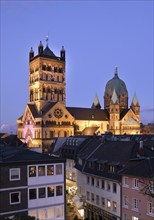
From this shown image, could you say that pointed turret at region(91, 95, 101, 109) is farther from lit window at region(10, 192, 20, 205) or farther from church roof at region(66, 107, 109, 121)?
lit window at region(10, 192, 20, 205)

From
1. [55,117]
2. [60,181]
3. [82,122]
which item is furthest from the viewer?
[82,122]

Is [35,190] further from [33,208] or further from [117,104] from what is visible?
[117,104]

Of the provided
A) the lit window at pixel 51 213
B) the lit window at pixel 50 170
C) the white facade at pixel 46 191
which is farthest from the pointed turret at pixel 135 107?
the lit window at pixel 51 213

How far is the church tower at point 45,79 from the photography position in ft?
438

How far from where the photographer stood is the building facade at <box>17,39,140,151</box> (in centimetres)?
12406

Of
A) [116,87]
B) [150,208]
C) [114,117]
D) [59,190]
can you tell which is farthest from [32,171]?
[116,87]

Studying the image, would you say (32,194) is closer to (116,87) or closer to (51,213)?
(51,213)

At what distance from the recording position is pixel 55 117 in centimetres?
12519

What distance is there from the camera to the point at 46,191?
122ft

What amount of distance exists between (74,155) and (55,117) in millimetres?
64162

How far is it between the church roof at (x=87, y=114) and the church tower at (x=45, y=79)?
6.47 metres

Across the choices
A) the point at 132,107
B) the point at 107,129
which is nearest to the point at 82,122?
the point at 107,129

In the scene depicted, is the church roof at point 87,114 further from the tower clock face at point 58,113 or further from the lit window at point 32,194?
the lit window at point 32,194

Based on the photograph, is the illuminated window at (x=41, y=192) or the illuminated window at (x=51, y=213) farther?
the illuminated window at (x=51, y=213)
